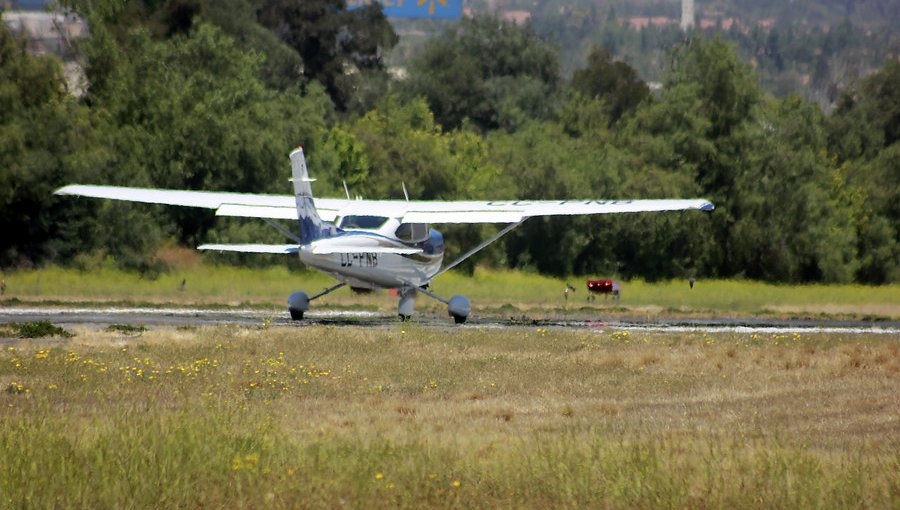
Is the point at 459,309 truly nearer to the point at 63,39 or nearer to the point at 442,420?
the point at 442,420

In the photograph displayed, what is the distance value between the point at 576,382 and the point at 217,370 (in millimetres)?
5040

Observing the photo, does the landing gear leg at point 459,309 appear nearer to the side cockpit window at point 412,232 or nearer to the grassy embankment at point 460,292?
the side cockpit window at point 412,232

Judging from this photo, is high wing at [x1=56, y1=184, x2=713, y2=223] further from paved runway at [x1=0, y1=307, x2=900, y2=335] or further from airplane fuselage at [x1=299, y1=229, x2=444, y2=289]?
paved runway at [x1=0, y1=307, x2=900, y2=335]

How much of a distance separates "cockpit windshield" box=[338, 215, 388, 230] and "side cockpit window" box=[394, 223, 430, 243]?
0.50 metres

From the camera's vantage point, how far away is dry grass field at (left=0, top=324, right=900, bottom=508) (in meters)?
11.8

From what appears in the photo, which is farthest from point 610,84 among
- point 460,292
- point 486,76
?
point 460,292

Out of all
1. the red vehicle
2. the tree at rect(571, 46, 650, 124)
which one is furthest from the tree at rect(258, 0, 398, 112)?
the red vehicle

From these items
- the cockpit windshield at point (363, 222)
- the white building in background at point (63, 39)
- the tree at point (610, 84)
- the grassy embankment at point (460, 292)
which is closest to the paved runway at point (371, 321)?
the cockpit windshield at point (363, 222)

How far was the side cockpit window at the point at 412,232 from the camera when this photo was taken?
33.1 meters

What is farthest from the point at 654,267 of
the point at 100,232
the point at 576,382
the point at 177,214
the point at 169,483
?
the point at 169,483

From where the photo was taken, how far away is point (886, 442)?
49.9 feet

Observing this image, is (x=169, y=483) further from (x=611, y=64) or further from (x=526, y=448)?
(x=611, y=64)

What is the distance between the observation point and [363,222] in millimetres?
32375

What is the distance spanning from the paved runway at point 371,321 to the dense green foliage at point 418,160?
12603mm
